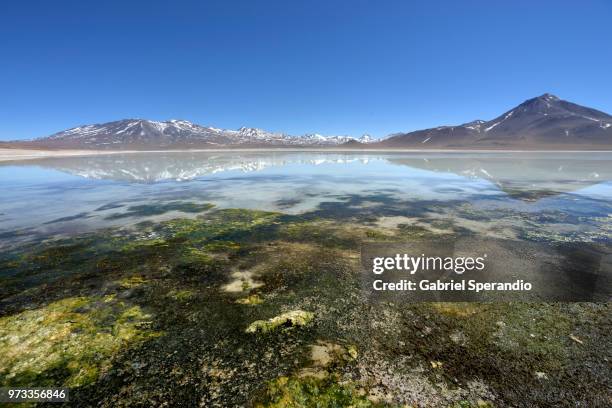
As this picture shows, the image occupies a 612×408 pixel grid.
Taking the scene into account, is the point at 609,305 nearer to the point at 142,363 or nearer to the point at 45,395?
the point at 142,363

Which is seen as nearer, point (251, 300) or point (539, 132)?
point (251, 300)

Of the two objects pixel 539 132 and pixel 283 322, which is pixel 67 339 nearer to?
pixel 283 322

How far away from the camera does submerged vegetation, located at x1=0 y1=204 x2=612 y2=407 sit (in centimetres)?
277

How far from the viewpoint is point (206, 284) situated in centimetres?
486

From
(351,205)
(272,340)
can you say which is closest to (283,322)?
(272,340)

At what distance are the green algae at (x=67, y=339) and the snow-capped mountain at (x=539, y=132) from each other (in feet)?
455

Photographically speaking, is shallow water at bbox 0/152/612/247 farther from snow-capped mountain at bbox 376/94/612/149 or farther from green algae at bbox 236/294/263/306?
snow-capped mountain at bbox 376/94/612/149

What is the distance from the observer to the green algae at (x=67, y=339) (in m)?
3.01

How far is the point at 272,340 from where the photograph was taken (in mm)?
3498

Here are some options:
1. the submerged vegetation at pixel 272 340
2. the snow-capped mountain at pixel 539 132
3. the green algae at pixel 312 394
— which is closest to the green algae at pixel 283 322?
the submerged vegetation at pixel 272 340

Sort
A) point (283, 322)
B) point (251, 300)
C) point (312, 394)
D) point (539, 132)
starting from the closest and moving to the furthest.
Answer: point (312, 394), point (283, 322), point (251, 300), point (539, 132)

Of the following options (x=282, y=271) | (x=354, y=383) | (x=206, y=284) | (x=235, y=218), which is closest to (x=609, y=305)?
(x=354, y=383)

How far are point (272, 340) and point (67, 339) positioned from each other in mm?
2354

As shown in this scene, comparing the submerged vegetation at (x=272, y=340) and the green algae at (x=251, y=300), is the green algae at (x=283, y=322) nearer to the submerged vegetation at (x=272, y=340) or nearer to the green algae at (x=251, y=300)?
the submerged vegetation at (x=272, y=340)
